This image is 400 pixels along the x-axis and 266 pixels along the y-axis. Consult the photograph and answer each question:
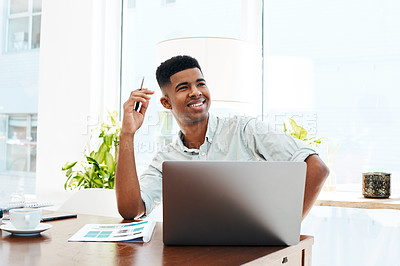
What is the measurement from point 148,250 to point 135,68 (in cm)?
255

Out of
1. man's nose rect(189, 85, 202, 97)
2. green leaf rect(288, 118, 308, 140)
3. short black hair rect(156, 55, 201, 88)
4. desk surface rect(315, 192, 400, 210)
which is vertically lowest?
desk surface rect(315, 192, 400, 210)

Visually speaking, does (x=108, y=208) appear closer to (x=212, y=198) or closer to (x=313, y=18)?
(x=212, y=198)

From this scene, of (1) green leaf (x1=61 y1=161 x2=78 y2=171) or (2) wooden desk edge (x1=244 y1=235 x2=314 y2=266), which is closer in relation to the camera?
(2) wooden desk edge (x1=244 y1=235 x2=314 y2=266)

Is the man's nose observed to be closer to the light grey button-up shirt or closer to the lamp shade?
the light grey button-up shirt

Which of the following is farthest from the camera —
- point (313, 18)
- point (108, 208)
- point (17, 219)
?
point (313, 18)

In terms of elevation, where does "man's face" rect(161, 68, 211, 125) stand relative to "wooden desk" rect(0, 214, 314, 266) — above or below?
above

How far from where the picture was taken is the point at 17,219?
4.32 feet

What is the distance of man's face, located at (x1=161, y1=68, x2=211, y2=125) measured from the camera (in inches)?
76.6

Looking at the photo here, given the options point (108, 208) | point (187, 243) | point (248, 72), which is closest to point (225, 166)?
point (187, 243)

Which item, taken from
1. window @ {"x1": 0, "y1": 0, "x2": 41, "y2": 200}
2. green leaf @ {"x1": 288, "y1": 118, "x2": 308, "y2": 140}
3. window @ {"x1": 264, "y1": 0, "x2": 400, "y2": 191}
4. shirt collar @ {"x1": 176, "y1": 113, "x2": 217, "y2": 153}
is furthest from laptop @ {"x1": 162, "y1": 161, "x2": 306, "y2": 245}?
window @ {"x1": 0, "y1": 0, "x2": 41, "y2": 200}

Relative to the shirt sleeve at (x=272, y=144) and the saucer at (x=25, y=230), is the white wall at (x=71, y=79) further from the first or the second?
the saucer at (x=25, y=230)

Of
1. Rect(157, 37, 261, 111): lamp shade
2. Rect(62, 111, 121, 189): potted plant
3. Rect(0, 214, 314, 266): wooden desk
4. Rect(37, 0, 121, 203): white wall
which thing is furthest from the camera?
Rect(37, 0, 121, 203): white wall

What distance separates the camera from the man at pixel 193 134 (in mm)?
1782

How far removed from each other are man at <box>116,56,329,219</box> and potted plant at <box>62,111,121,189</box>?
1123mm
